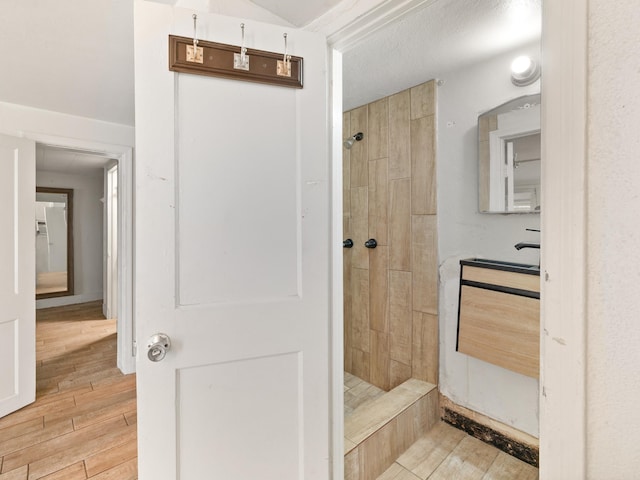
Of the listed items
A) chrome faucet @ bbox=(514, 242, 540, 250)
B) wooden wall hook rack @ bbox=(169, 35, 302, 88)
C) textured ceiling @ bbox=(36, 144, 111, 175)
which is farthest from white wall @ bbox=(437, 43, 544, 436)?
textured ceiling @ bbox=(36, 144, 111, 175)

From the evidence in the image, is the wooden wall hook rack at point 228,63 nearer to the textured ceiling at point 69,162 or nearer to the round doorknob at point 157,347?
the round doorknob at point 157,347

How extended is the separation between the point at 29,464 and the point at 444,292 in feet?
8.58

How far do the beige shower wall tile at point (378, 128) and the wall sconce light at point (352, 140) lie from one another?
0.27 feet

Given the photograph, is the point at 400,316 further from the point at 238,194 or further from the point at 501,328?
the point at 238,194

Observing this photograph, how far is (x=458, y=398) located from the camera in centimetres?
184

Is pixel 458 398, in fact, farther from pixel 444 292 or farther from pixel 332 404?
pixel 332 404

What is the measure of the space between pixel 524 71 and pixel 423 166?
70cm

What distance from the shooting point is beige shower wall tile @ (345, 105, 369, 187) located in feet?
7.64

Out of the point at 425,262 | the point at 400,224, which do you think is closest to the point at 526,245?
the point at 425,262

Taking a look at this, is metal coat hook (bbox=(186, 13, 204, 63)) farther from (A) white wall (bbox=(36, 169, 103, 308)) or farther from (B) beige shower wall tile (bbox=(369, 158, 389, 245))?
(A) white wall (bbox=(36, 169, 103, 308))

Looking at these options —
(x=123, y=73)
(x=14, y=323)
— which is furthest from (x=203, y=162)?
(x=14, y=323)

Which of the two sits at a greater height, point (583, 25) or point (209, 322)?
point (583, 25)

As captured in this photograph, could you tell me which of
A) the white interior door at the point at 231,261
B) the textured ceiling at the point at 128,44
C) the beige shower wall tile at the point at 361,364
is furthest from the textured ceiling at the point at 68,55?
the beige shower wall tile at the point at 361,364

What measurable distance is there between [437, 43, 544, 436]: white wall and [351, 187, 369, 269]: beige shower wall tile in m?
0.60
